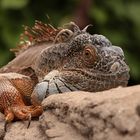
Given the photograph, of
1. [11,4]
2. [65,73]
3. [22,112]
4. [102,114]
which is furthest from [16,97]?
[11,4]

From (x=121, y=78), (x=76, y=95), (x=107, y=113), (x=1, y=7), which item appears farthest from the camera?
(x=1, y=7)

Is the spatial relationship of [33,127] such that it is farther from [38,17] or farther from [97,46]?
[38,17]

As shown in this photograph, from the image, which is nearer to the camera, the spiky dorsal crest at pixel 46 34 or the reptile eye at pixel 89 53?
the reptile eye at pixel 89 53

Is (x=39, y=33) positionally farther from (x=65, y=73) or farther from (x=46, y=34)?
(x=65, y=73)

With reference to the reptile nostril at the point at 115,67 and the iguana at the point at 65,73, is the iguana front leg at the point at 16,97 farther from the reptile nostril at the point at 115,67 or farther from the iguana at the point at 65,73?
the reptile nostril at the point at 115,67

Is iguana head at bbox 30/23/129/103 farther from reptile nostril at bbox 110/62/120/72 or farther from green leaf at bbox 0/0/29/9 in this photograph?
green leaf at bbox 0/0/29/9

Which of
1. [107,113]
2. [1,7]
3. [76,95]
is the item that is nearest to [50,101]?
[76,95]

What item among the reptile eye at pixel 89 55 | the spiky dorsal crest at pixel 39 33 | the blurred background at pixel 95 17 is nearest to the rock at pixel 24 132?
the reptile eye at pixel 89 55

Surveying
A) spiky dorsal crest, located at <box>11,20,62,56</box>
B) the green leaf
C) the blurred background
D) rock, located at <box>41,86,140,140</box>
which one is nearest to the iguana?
spiky dorsal crest, located at <box>11,20,62,56</box>
